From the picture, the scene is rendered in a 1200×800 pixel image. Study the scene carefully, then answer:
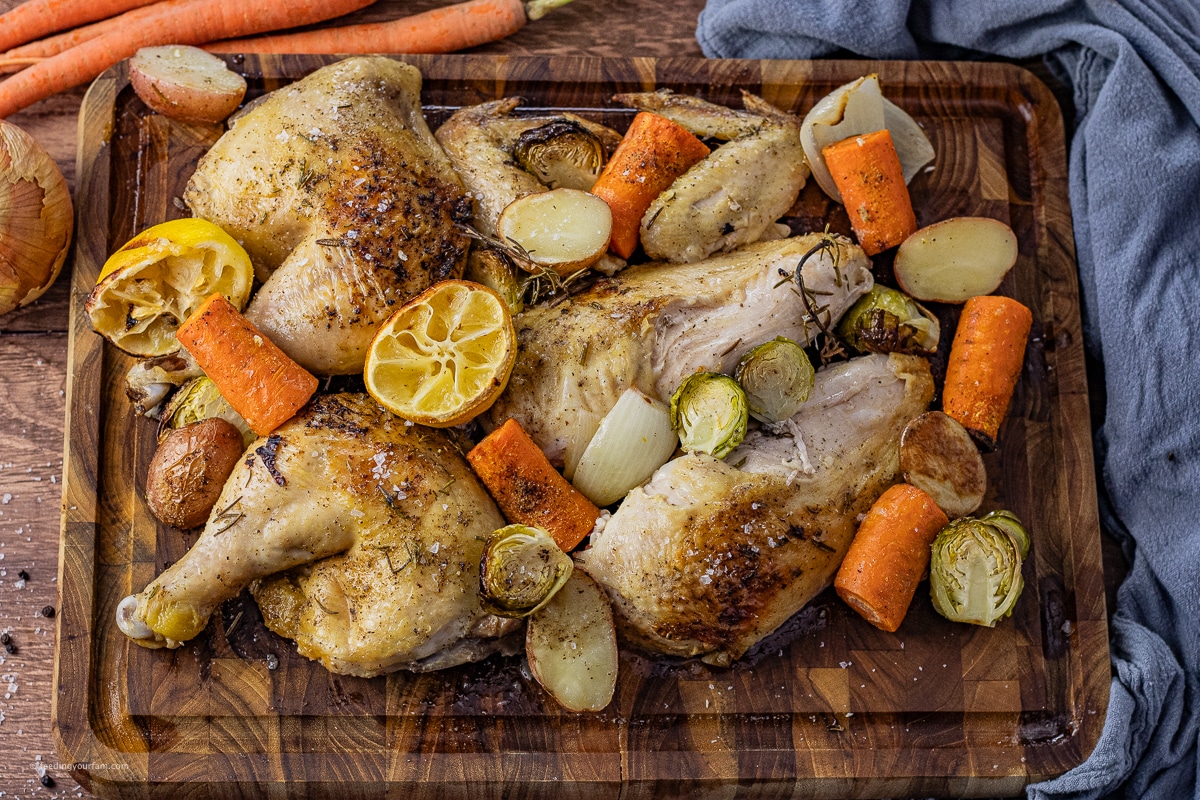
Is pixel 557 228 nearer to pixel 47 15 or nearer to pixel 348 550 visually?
pixel 348 550

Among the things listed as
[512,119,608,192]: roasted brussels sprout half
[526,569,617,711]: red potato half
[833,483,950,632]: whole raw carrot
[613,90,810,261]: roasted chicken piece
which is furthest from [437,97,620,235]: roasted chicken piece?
[833,483,950,632]: whole raw carrot

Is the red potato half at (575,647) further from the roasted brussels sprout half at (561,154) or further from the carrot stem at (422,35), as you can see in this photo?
the carrot stem at (422,35)

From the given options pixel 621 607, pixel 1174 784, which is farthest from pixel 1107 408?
pixel 621 607

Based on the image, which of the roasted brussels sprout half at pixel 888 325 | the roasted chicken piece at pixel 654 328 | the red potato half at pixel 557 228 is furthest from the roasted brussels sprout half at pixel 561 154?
the roasted brussels sprout half at pixel 888 325

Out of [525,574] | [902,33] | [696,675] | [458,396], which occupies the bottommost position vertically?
[696,675]

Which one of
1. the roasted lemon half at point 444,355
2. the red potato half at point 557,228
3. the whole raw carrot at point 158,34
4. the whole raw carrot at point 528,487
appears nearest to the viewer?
the roasted lemon half at point 444,355

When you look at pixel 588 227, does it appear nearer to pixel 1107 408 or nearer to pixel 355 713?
pixel 355 713
